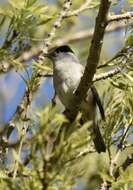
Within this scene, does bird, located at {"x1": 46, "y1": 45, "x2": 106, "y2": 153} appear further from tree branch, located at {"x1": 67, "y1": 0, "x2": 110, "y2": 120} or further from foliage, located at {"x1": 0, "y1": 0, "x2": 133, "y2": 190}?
tree branch, located at {"x1": 67, "y1": 0, "x2": 110, "y2": 120}

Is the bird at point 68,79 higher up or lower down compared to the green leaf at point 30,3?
lower down

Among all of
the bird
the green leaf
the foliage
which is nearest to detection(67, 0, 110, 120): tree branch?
the foliage

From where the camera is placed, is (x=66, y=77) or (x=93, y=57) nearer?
(x=93, y=57)

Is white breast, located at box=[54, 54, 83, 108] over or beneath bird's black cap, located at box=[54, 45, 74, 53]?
beneath

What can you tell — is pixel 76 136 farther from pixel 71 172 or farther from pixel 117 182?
pixel 117 182

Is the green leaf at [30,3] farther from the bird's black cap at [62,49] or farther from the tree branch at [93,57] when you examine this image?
the bird's black cap at [62,49]

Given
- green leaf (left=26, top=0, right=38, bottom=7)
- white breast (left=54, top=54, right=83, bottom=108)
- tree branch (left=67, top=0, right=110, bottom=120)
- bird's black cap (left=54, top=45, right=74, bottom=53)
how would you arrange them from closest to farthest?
tree branch (left=67, top=0, right=110, bottom=120) → green leaf (left=26, top=0, right=38, bottom=7) → white breast (left=54, top=54, right=83, bottom=108) → bird's black cap (left=54, top=45, right=74, bottom=53)

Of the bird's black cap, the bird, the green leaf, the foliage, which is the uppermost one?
the green leaf

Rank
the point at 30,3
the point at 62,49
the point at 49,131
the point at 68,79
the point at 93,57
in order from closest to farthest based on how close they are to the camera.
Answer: the point at 49,131 < the point at 93,57 < the point at 30,3 < the point at 68,79 < the point at 62,49

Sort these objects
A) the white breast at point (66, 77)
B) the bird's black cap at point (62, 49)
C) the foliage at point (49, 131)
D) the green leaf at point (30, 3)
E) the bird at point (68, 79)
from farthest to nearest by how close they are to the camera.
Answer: the bird's black cap at point (62, 49), the white breast at point (66, 77), the bird at point (68, 79), the green leaf at point (30, 3), the foliage at point (49, 131)

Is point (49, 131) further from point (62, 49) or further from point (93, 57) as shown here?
point (62, 49)

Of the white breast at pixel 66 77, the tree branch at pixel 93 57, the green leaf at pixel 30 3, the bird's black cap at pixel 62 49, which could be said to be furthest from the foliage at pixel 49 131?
the bird's black cap at pixel 62 49

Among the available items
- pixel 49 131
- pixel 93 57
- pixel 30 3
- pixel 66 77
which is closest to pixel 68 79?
pixel 66 77

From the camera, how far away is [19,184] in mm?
1172
